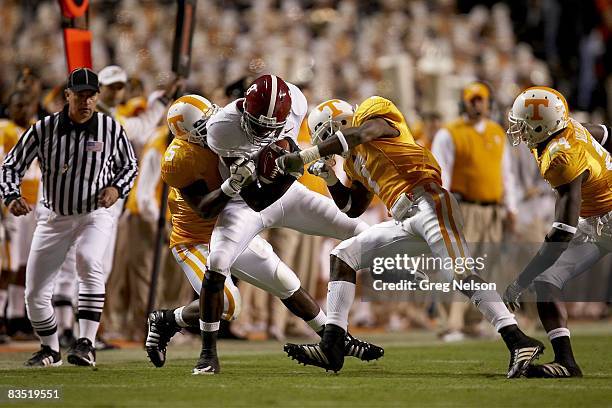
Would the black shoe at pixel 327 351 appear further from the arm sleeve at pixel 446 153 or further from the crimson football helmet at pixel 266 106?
the arm sleeve at pixel 446 153

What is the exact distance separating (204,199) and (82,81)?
55.1 inches

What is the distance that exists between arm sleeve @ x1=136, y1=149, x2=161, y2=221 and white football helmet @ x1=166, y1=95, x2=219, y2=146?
288 cm

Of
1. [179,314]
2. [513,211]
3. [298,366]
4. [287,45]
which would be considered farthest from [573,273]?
[287,45]

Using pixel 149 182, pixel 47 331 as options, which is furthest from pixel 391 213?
pixel 149 182

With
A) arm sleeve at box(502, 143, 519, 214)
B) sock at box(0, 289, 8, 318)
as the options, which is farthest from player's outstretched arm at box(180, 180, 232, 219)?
arm sleeve at box(502, 143, 519, 214)

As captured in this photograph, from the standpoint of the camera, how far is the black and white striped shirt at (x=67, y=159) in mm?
7680

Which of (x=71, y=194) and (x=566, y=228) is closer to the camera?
(x=566, y=228)

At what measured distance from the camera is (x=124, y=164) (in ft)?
25.8

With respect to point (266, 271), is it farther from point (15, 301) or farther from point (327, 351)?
point (15, 301)

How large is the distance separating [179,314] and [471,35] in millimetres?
11670

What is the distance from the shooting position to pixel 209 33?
16.2 metres

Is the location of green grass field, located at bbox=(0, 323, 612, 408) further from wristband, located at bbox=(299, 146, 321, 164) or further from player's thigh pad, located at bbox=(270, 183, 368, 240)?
wristband, located at bbox=(299, 146, 321, 164)

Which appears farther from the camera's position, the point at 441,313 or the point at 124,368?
the point at 441,313

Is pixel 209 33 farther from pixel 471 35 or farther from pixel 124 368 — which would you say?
pixel 124 368
